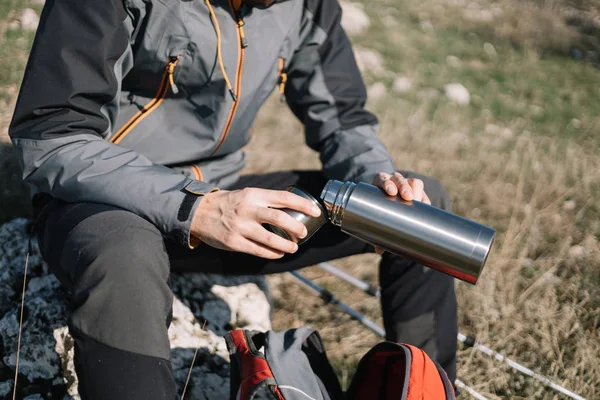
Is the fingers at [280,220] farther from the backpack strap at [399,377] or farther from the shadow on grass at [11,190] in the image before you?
the shadow on grass at [11,190]

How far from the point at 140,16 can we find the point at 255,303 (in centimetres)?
145

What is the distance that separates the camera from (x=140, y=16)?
2074mm

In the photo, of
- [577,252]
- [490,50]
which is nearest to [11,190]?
[577,252]

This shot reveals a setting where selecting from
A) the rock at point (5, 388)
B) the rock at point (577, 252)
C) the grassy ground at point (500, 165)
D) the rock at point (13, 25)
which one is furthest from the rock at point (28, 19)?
the rock at point (577, 252)

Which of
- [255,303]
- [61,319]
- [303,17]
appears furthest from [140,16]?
[255,303]

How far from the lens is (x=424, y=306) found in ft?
8.04

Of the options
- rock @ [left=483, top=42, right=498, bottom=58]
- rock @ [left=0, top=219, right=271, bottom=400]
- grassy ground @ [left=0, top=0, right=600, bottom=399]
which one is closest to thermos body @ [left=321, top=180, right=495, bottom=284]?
rock @ [left=0, top=219, right=271, bottom=400]

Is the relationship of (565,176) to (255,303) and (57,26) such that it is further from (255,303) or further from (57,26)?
(57,26)

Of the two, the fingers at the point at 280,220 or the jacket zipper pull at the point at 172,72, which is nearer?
the fingers at the point at 280,220

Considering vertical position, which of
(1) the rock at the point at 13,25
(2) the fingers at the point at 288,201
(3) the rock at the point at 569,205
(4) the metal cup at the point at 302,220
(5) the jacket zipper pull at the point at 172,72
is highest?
(5) the jacket zipper pull at the point at 172,72

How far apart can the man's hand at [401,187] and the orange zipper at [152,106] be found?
2.75 ft

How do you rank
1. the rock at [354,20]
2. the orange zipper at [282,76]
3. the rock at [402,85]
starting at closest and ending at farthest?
the orange zipper at [282,76]
the rock at [402,85]
the rock at [354,20]

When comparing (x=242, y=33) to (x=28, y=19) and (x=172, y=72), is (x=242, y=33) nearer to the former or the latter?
(x=172, y=72)

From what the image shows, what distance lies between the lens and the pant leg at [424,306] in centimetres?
245
